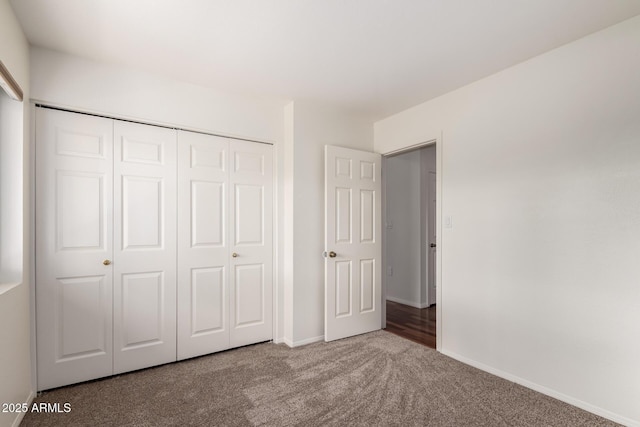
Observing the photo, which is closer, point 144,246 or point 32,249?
point 32,249

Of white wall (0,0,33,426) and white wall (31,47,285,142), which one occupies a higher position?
white wall (31,47,285,142)

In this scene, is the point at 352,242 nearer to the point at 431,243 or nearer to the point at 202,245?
the point at 202,245

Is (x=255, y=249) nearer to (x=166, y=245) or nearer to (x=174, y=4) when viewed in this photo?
(x=166, y=245)

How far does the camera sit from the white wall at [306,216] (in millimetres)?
3150

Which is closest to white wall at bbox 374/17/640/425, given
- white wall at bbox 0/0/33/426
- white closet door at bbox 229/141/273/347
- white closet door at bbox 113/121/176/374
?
white closet door at bbox 229/141/273/347

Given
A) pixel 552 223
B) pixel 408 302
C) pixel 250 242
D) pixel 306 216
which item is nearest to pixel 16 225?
pixel 250 242

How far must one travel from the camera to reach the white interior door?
10.7 feet

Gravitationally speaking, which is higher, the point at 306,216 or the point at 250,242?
the point at 306,216

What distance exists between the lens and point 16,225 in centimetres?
198

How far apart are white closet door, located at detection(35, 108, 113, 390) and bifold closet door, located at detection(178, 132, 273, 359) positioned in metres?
0.54

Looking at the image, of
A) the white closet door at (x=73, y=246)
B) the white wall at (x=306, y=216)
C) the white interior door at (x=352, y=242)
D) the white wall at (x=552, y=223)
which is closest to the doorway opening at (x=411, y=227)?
the white interior door at (x=352, y=242)

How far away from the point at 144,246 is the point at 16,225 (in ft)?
2.60

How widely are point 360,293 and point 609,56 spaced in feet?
8.93

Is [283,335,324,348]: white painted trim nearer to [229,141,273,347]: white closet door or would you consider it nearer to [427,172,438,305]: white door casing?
[229,141,273,347]: white closet door
